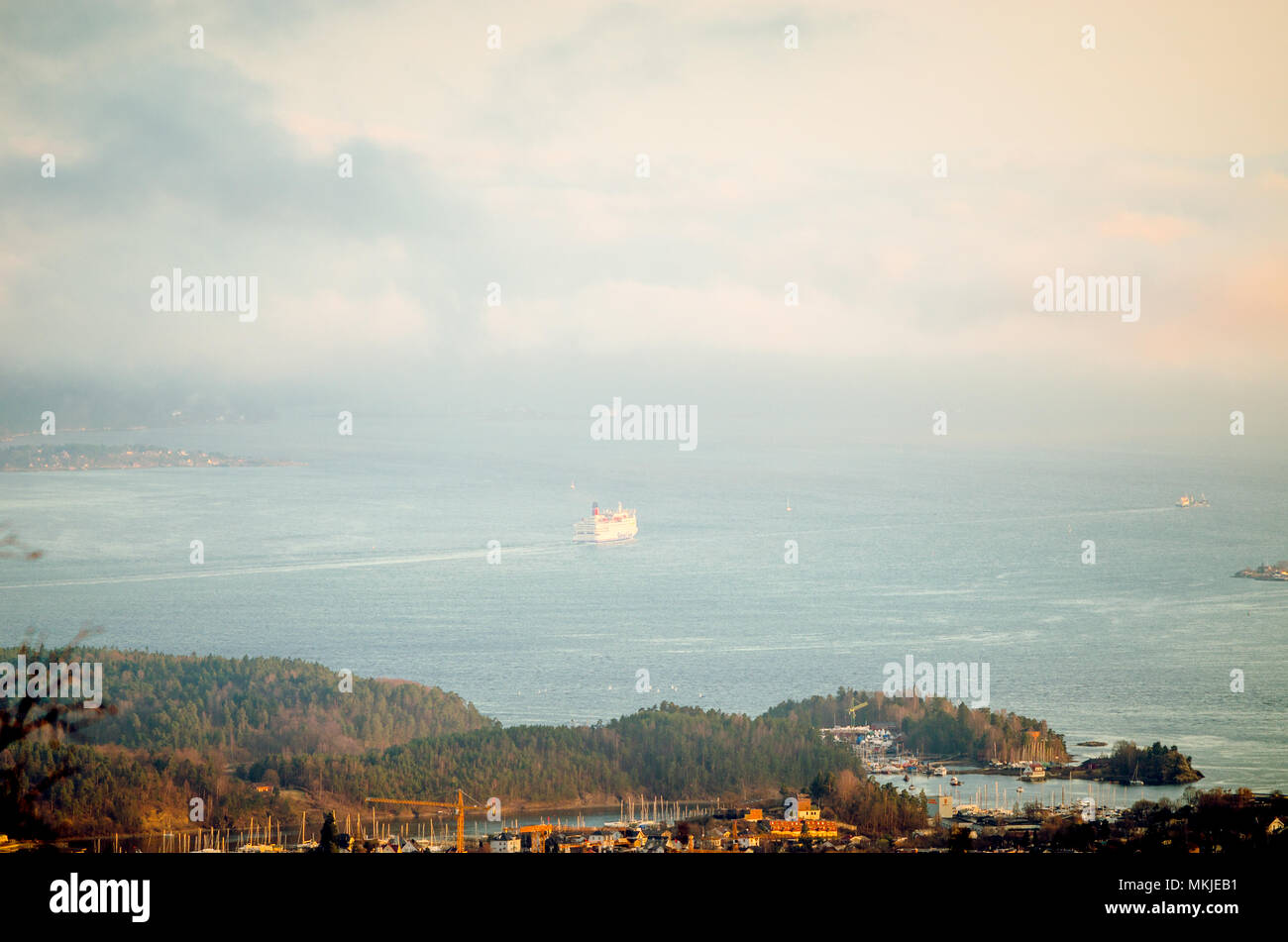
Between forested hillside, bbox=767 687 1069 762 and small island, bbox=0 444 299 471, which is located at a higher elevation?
small island, bbox=0 444 299 471

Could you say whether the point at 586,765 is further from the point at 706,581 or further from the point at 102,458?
the point at 102,458

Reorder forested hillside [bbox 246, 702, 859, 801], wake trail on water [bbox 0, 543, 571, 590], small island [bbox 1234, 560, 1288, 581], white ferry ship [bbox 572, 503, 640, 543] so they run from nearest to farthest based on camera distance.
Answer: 1. forested hillside [bbox 246, 702, 859, 801]
2. small island [bbox 1234, 560, 1288, 581]
3. wake trail on water [bbox 0, 543, 571, 590]
4. white ferry ship [bbox 572, 503, 640, 543]

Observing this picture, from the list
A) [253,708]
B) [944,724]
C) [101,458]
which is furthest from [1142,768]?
[101,458]

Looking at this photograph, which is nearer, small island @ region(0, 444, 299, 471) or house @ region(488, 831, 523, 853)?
house @ region(488, 831, 523, 853)

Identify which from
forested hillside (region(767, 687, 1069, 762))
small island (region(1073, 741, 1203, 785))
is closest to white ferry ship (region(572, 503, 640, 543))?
forested hillside (region(767, 687, 1069, 762))

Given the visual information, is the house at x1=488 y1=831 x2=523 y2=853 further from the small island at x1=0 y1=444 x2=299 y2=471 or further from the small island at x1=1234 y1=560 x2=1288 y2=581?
the small island at x1=1234 y1=560 x2=1288 y2=581

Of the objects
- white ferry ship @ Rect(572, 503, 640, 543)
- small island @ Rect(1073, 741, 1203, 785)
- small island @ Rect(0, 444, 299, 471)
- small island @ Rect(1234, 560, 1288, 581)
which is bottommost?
small island @ Rect(1073, 741, 1203, 785)

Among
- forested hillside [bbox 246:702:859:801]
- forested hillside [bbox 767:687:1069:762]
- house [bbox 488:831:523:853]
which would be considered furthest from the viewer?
forested hillside [bbox 767:687:1069:762]

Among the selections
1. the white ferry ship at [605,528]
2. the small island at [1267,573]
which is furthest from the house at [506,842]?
the white ferry ship at [605,528]
